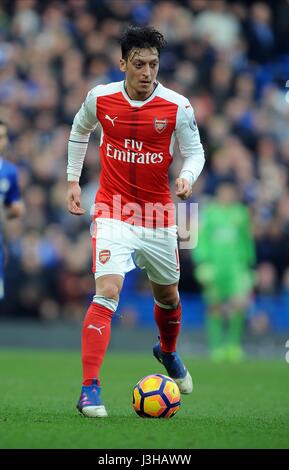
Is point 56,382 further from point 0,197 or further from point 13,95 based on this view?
point 13,95

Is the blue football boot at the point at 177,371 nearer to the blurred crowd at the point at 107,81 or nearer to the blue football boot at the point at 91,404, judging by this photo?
the blue football boot at the point at 91,404

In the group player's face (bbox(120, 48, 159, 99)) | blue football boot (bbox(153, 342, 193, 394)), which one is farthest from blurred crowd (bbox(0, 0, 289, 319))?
player's face (bbox(120, 48, 159, 99))

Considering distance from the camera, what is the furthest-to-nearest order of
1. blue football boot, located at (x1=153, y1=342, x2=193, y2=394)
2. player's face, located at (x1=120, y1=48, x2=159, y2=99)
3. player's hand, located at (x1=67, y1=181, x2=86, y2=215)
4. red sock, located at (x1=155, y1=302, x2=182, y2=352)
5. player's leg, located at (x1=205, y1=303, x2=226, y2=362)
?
player's leg, located at (x1=205, y1=303, x2=226, y2=362), blue football boot, located at (x1=153, y1=342, x2=193, y2=394), red sock, located at (x1=155, y1=302, x2=182, y2=352), player's hand, located at (x1=67, y1=181, x2=86, y2=215), player's face, located at (x1=120, y1=48, x2=159, y2=99)

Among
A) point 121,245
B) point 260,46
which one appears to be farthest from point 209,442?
point 260,46

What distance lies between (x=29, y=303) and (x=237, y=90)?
529cm

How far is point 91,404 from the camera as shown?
6.59 metres

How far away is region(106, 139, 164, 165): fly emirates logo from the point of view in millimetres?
7188

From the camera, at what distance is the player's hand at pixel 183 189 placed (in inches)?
265

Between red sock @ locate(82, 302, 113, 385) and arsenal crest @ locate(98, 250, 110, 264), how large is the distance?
0.96 feet

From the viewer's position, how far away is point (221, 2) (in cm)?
1945

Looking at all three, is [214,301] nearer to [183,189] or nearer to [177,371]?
[177,371]

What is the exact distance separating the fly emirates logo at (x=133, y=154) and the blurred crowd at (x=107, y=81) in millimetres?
8023

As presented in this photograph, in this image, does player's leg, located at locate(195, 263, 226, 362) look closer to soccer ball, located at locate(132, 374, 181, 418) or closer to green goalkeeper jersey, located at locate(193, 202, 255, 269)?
green goalkeeper jersey, located at locate(193, 202, 255, 269)

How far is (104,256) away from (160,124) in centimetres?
98
